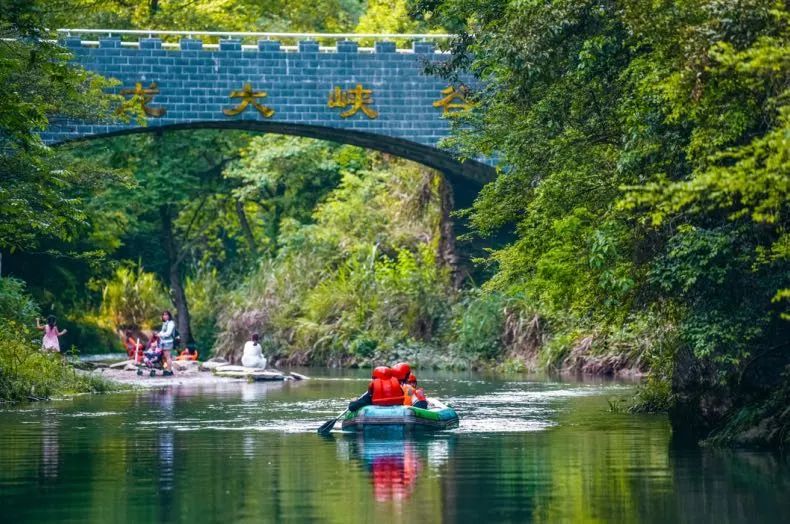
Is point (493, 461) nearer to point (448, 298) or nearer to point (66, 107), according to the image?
point (66, 107)

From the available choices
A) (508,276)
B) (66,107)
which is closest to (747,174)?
(508,276)

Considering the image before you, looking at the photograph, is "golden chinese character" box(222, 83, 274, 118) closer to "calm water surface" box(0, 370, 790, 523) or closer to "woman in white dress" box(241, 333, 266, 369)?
"woman in white dress" box(241, 333, 266, 369)

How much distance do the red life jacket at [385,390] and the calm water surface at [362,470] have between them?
0.98 metres

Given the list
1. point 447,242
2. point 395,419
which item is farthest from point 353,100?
point 395,419

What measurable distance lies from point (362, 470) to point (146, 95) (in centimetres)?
2195

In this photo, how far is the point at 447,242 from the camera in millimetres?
44875

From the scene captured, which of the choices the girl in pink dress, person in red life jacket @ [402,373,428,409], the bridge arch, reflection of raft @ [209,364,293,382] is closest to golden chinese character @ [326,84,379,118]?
the bridge arch

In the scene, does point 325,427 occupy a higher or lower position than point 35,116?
lower

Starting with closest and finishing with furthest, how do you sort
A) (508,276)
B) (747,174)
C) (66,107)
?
1. (747,174)
2. (508,276)
3. (66,107)

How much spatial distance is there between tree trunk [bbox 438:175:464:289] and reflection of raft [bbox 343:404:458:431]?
23.6 m

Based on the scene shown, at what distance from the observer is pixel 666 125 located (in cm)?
1736

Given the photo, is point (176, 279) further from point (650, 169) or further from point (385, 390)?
point (650, 169)

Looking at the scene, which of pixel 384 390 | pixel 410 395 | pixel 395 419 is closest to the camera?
pixel 395 419

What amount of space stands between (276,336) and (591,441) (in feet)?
89.3
